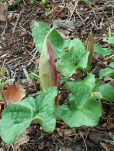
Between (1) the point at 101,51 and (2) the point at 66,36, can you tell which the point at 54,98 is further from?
(2) the point at 66,36

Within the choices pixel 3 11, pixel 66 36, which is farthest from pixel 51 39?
pixel 3 11

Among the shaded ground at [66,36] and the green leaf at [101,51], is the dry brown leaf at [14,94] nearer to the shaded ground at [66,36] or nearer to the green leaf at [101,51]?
the shaded ground at [66,36]

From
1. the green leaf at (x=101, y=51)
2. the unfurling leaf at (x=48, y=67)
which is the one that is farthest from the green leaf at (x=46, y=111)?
the green leaf at (x=101, y=51)

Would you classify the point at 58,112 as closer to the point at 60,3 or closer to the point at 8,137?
the point at 8,137

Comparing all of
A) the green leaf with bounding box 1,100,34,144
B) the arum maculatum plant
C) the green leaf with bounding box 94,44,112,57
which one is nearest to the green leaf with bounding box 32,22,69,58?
the arum maculatum plant

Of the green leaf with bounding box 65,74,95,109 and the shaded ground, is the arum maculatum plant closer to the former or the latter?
the green leaf with bounding box 65,74,95,109
